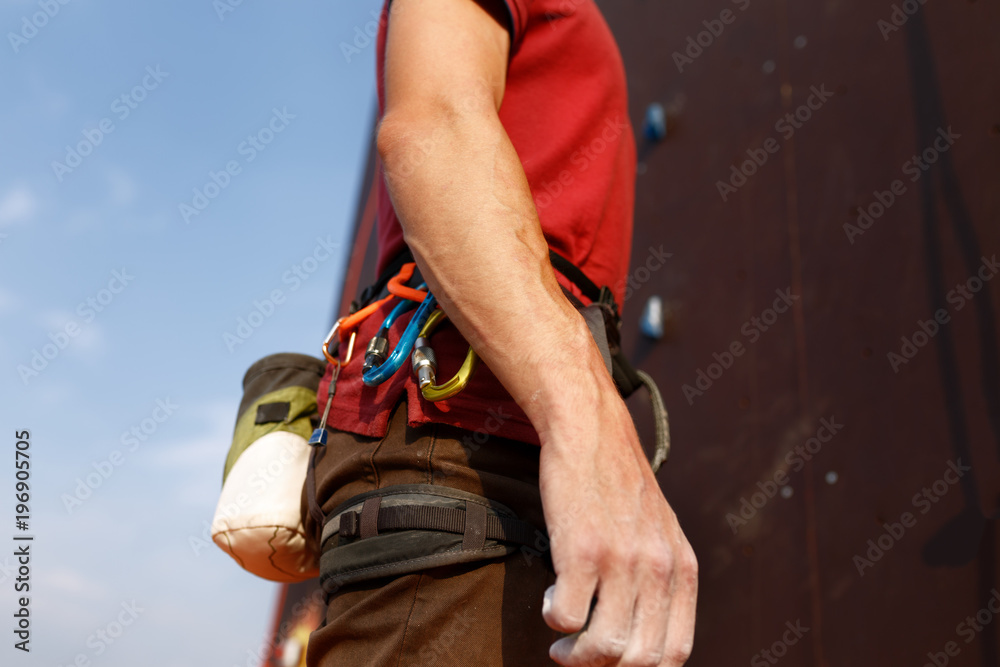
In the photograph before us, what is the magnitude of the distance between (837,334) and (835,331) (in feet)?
0.04

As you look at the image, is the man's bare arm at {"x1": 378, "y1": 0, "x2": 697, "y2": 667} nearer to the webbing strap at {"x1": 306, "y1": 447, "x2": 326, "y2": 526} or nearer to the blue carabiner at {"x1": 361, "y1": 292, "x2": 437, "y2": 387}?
the blue carabiner at {"x1": 361, "y1": 292, "x2": 437, "y2": 387}

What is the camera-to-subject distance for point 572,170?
108 cm

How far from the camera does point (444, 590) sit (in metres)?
0.84

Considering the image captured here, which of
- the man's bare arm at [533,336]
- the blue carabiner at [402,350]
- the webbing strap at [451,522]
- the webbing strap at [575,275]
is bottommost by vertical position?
the webbing strap at [451,522]

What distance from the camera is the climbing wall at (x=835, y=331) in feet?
6.15

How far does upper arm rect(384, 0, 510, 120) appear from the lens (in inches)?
34.8

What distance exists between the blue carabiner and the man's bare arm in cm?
13

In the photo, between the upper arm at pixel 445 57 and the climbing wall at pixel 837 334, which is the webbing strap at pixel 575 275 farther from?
the climbing wall at pixel 837 334

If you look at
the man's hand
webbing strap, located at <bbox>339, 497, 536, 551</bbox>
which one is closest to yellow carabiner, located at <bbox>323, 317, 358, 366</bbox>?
webbing strap, located at <bbox>339, 497, 536, 551</bbox>

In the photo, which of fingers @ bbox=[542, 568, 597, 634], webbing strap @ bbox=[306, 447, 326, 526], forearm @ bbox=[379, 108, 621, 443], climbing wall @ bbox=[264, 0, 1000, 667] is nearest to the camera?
fingers @ bbox=[542, 568, 597, 634]

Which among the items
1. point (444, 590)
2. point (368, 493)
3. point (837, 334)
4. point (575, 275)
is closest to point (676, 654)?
point (444, 590)

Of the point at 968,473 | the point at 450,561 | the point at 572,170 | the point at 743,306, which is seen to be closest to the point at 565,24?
the point at 572,170

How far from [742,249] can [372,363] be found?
2.09 m

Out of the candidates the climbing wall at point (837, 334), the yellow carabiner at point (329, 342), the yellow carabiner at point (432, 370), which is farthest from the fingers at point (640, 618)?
the climbing wall at point (837, 334)
